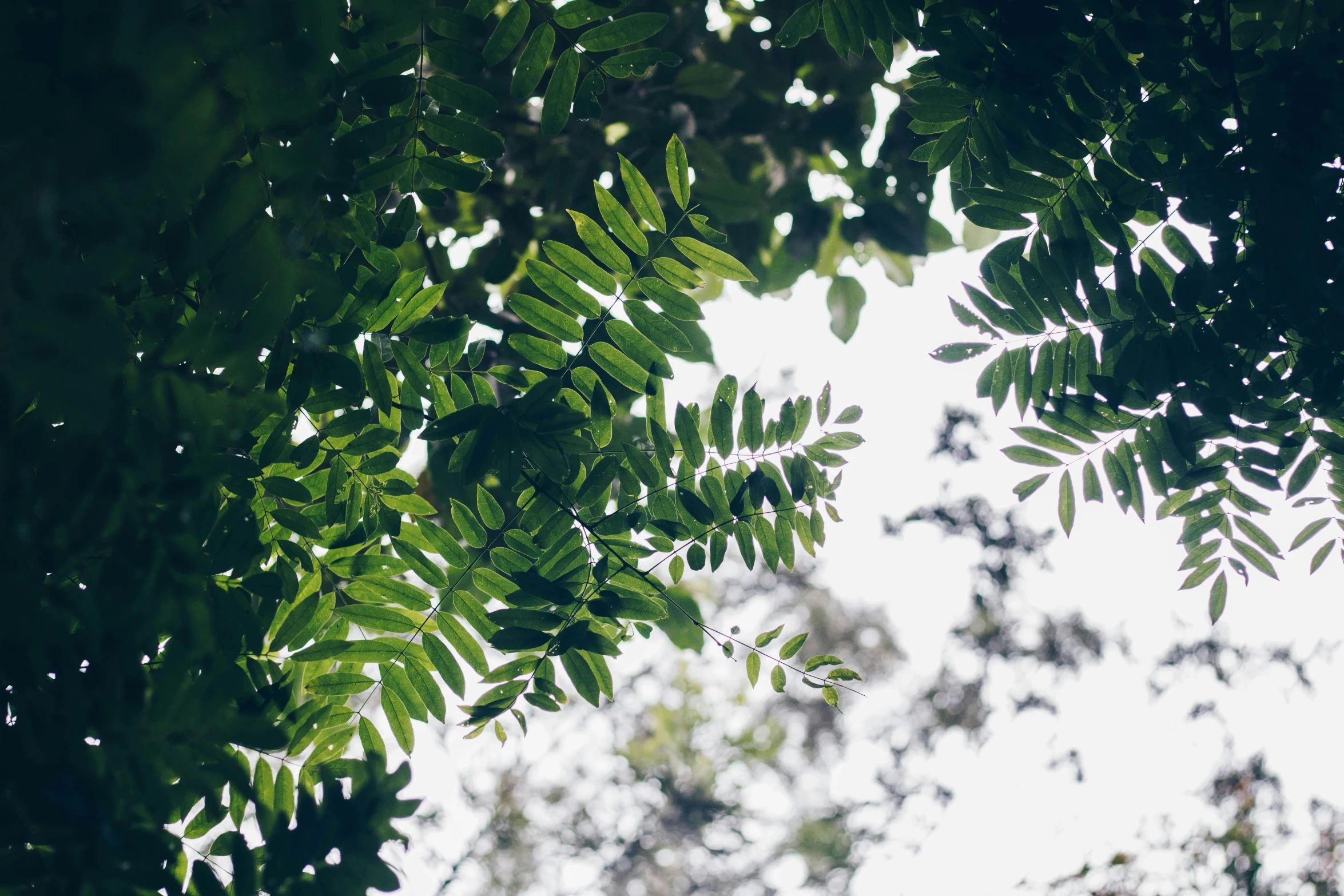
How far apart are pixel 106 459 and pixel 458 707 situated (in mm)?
663

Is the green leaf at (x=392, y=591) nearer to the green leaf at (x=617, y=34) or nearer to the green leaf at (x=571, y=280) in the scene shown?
the green leaf at (x=571, y=280)

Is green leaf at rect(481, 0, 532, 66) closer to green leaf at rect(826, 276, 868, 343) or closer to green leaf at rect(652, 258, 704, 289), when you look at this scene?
green leaf at rect(652, 258, 704, 289)

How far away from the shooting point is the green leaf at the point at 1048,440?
143 cm

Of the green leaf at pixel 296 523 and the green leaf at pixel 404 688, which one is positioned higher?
the green leaf at pixel 296 523

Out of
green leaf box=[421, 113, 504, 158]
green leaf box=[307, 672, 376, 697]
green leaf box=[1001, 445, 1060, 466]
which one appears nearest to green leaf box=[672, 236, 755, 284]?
green leaf box=[421, 113, 504, 158]

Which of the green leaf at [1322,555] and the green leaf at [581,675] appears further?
the green leaf at [1322,555]

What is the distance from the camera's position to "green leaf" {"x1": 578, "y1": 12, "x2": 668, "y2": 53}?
1292mm

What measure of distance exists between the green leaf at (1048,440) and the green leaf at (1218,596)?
0.40 meters

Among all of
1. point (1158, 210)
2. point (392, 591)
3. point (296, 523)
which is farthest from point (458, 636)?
point (1158, 210)

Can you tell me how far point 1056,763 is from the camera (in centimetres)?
726

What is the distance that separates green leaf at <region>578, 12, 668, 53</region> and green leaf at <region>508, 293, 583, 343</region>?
463 millimetres

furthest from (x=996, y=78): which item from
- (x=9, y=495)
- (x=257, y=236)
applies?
(x=9, y=495)

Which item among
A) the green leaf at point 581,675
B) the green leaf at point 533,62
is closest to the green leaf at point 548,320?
the green leaf at point 533,62

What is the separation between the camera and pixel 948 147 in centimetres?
138
